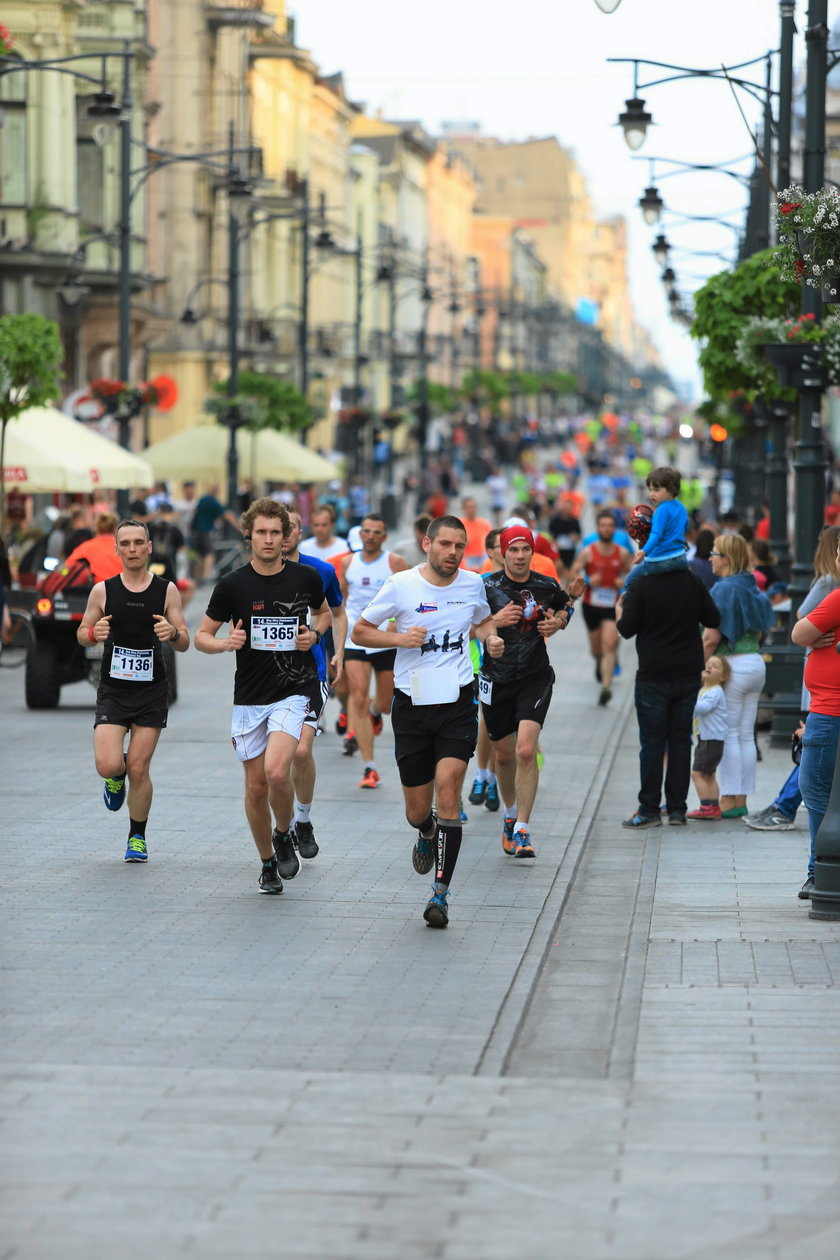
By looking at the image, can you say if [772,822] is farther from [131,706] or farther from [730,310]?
[730,310]

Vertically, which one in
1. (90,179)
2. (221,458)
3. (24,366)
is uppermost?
(90,179)

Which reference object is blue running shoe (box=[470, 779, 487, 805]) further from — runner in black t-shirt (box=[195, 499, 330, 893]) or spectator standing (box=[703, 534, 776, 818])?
runner in black t-shirt (box=[195, 499, 330, 893])

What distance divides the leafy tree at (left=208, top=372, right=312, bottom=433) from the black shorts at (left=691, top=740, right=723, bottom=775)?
32.2 meters

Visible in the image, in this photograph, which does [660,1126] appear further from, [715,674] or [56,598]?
[56,598]

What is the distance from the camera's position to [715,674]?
13000mm

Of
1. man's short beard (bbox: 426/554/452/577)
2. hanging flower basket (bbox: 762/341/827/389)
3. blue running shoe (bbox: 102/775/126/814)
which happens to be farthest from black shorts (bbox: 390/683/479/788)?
hanging flower basket (bbox: 762/341/827/389)

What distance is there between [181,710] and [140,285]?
23833mm

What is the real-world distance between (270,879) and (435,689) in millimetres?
1361

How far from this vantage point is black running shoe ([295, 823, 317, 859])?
11156 mm

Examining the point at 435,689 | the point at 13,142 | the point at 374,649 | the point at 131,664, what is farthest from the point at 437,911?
the point at 13,142

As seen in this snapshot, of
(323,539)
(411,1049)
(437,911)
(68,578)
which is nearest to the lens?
(411,1049)

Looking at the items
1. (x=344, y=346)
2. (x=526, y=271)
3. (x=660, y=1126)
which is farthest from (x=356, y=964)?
(x=526, y=271)

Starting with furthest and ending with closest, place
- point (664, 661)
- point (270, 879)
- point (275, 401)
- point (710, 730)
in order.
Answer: point (275, 401) < point (710, 730) < point (664, 661) < point (270, 879)

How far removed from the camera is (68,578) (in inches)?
733
